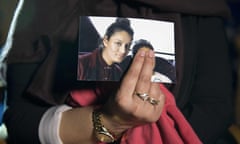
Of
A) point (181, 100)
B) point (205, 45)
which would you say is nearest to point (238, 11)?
point (205, 45)

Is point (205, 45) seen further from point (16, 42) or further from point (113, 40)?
point (16, 42)

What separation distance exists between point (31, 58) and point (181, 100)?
1.15ft

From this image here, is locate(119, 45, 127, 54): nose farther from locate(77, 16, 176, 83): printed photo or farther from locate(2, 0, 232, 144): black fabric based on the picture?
locate(2, 0, 232, 144): black fabric

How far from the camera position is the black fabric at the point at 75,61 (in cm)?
79

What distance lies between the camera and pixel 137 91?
0.60 m

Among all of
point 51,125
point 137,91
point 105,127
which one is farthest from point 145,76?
point 51,125

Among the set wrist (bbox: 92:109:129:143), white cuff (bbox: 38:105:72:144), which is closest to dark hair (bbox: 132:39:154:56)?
wrist (bbox: 92:109:129:143)

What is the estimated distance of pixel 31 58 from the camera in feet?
2.74

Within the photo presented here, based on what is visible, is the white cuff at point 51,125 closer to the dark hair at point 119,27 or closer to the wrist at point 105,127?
the wrist at point 105,127

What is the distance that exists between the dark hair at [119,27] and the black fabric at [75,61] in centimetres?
16

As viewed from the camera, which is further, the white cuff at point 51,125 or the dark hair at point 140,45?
the white cuff at point 51,125

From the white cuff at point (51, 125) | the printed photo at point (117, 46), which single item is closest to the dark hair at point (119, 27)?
the printed photo at point (117, 46)

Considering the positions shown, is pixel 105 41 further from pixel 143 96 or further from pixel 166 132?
pixel 166 132

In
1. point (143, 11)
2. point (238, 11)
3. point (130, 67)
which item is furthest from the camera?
point (238, 11)
